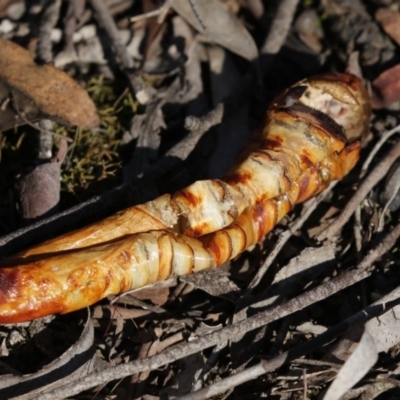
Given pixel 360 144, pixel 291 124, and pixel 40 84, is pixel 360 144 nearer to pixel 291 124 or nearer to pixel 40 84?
pixel 291 124

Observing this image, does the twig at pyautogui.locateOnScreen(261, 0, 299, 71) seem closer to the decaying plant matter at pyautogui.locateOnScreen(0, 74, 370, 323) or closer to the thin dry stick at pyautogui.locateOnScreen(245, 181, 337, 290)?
the decaying plant matter at pyautogui.locateOnScreen(0, 74, 370, 323)

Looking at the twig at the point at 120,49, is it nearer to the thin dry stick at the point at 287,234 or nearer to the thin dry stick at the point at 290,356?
the thin dry stick at the point at 287,234

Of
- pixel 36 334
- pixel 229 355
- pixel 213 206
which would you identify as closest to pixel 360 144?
pixel 213 206

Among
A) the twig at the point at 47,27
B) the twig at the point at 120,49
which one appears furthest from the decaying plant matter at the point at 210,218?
the twig at the point at 47,27

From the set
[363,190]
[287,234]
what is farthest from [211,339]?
[363,190]

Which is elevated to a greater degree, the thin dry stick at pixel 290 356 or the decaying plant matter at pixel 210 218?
the decaying plant matter at pixel 210 218

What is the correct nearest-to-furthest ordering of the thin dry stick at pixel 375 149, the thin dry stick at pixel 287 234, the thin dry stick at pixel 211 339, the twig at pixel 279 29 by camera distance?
the thin dry stick at pixel 211 339
the thin dry stick at pixel 287 234
the thin dry stick at pixel 375 149
the twig at pixel 279 29

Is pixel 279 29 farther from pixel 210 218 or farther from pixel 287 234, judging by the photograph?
pixel 210 218
